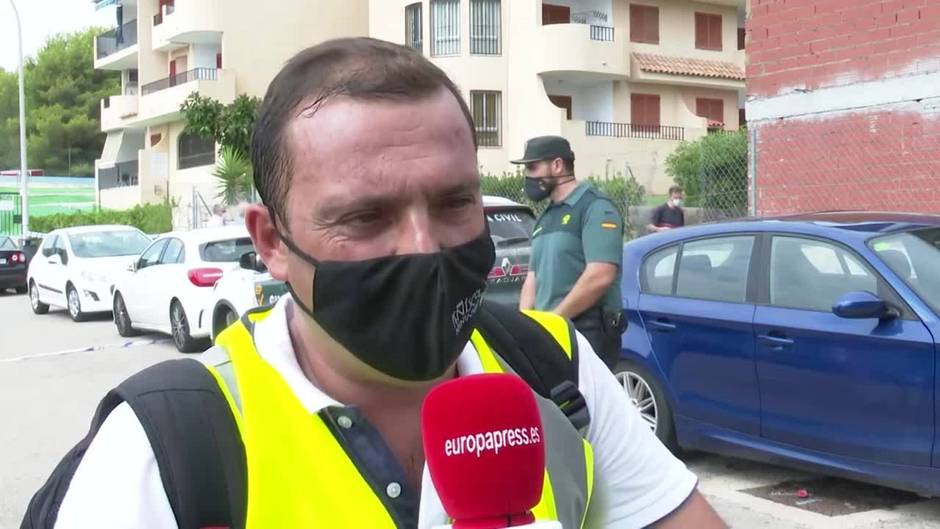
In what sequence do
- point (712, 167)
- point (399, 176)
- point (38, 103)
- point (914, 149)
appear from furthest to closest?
point (38, 103), point (712, 167), point (914, 149), point (399, 176)

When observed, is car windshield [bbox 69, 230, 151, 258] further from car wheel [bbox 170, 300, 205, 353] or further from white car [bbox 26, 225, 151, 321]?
car wheel [bbox 170, 300, 205, 353]

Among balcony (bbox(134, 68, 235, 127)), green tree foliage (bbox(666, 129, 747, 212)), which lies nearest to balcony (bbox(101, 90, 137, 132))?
balcony (bbox(134, 68, 235, 127))

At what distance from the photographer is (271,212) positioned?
183cm

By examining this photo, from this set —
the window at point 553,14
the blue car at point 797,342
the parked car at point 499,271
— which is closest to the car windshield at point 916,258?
the blue car at point 797,342

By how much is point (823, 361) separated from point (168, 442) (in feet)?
16.6

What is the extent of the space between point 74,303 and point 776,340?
15343 mm

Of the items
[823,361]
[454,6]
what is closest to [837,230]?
[823,361]

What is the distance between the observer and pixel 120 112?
5066cm

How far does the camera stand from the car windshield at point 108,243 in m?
19.0

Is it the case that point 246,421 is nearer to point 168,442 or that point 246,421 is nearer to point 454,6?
point 168,442

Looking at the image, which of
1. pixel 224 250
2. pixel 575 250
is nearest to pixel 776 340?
pixel 575 250

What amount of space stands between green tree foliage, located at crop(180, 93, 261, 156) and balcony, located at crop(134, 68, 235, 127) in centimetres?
220

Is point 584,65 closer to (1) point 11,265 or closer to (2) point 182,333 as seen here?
(1) point 11,265

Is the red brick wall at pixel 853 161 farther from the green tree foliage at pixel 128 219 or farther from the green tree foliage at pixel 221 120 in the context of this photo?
the green tree foliage at pixel 128 219
